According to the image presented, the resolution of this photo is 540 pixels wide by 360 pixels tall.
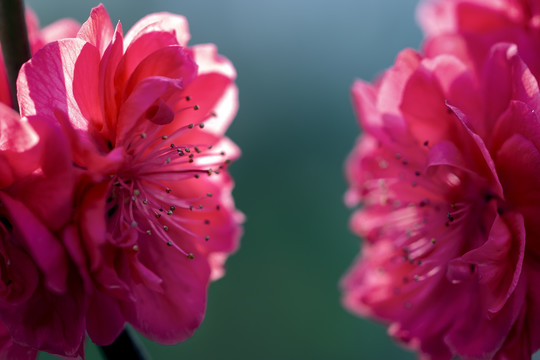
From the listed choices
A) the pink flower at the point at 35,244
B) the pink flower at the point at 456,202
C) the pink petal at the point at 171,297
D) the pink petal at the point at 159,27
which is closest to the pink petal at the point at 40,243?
the pink flower at the point at 35,244

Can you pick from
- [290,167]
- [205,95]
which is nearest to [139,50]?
[205,95]

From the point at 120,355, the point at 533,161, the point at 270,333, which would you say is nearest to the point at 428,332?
the point at 533,161

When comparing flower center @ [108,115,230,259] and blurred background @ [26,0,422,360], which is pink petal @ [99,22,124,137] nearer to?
flower center @ [108,115,230,259]

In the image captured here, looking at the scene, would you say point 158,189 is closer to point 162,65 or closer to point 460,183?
point 162,65

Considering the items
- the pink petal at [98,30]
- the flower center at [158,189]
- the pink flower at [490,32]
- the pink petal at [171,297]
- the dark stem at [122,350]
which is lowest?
the dark stem at [122,350]

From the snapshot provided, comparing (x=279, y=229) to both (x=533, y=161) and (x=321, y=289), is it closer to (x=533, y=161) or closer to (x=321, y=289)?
(x=321, y=289)

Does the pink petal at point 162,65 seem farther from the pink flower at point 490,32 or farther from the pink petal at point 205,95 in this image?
the pink flower at point 490,32
